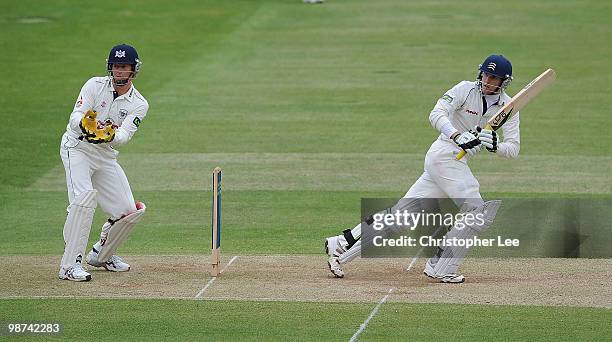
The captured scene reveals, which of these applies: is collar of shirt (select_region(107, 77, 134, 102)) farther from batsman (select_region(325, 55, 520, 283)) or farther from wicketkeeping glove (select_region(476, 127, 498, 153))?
wicketkeeping glove (select_region(476, 127, 498, 153))

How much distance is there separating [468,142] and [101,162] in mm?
3442

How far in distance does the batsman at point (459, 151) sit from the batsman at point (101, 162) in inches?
81.6

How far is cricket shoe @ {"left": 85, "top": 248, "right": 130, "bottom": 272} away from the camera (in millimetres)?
11844

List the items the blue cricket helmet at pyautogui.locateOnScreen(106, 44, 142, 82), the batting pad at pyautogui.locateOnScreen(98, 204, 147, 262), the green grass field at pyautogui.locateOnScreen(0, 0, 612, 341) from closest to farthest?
the green grass field at pyautogui.locateOnScreen(0, 0, 612, 341) → the blue cricket helmet at pyautogui.locateOnScreen(106, 44, 142, 82) → the batting pad at pyautogui.locateOnScreen(98, 204, 147, 262)

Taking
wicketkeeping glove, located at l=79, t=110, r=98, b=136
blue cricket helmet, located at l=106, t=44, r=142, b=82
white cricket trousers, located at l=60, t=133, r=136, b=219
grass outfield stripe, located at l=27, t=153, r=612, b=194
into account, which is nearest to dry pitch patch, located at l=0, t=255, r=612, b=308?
white cricket trousers, located at l=60, t=133, r=136, b=219

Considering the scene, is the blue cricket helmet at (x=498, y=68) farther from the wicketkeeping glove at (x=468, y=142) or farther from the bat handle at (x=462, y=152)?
the wicketkeeping glove at (x=468, y=142)

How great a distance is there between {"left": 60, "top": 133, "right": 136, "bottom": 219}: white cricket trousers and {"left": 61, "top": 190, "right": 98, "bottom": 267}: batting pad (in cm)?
12

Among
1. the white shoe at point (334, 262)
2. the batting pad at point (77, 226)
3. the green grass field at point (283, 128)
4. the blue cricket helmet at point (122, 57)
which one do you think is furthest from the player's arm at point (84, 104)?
the white shoe at point (334, 262)

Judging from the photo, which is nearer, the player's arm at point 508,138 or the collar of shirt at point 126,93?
the player's arm at point 508,138

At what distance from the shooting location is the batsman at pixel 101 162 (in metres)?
11.3

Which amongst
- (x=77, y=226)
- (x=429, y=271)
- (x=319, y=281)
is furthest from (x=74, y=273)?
(x=429, y=271)

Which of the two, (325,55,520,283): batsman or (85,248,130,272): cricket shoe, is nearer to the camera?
(325,55,520,283): batsman

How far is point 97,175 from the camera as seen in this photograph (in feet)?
38.3

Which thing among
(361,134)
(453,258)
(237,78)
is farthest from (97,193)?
(237,78)
